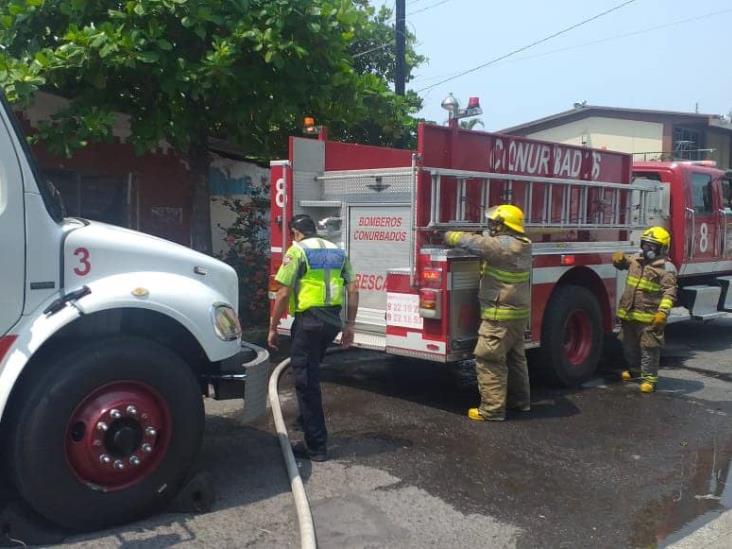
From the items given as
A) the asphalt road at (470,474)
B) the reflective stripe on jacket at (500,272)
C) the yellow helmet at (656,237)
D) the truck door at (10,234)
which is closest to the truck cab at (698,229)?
the yellow helmet at (656,237)

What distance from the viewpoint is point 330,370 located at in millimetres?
8031

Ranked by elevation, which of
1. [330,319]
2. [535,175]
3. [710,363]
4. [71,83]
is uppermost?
[71,83]

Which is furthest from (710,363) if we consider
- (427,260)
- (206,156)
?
(206,156)

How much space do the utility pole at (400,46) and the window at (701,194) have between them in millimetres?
4953

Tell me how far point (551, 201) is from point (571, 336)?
141cm

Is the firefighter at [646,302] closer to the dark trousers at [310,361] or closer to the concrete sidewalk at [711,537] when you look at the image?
the concrete sidewalk at [711,537]

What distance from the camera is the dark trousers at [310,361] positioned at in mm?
4996

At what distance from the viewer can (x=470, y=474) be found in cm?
495

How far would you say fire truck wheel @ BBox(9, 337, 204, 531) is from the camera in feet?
11.8

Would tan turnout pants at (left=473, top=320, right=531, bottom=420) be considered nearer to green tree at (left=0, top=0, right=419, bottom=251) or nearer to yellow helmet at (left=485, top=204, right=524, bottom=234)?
yellow helmet at (left=485, top=204, right=524, bottom=234)

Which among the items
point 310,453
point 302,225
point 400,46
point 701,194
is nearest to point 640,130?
point 400,46

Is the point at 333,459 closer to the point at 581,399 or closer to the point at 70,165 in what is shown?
the point at 581,399

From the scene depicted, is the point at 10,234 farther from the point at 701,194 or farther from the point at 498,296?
the point at 701,194

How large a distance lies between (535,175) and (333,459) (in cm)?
373
